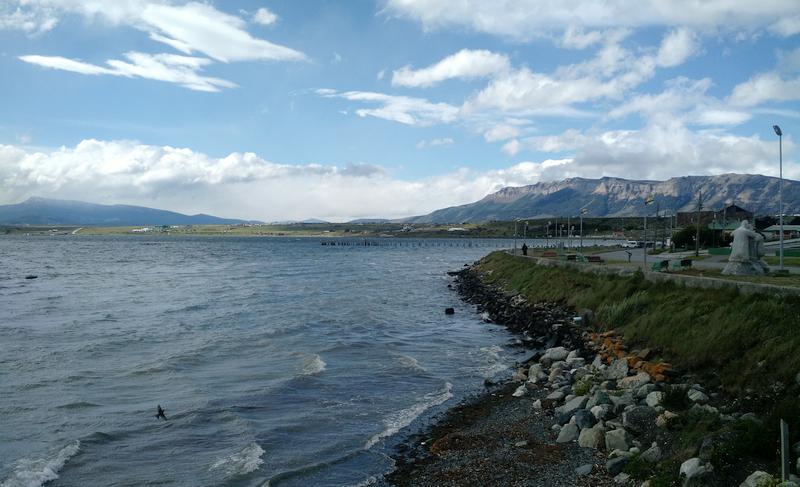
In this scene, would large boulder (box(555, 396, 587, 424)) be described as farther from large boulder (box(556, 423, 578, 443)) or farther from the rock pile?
large boulder (box(556, 423, 578, 443))

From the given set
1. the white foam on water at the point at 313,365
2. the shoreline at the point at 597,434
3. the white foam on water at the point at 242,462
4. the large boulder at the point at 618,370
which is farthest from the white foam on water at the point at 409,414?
the white foam on water at the point at 313,365

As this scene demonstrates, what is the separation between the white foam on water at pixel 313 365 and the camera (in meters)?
22.5

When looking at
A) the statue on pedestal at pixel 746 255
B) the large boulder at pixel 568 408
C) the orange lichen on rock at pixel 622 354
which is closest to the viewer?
the large boulder at pixel 568 408

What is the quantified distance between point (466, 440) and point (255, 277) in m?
58.1

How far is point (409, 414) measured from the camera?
17203 millimetres

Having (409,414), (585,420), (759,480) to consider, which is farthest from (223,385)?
(759,480)

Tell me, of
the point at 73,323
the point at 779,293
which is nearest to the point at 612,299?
the point at 779,293

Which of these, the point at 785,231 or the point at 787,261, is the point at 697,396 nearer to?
the point at 787,261

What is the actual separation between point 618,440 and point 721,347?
585 centimetres

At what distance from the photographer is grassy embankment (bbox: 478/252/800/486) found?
417 inches

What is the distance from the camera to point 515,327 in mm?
32875

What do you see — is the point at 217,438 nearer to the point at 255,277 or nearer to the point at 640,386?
the point at 640,386

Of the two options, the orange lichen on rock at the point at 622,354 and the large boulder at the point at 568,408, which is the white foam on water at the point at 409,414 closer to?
the large boulder at the point at 568,408

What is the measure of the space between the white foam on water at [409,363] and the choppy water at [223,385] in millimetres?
73
